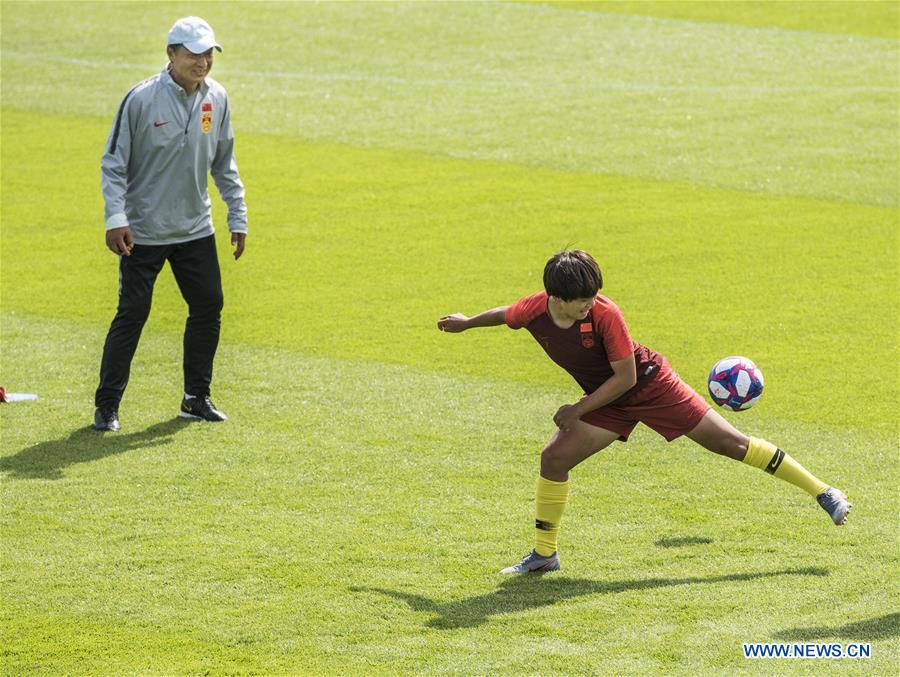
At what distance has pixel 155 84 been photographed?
30.5ft

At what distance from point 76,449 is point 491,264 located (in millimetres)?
5621

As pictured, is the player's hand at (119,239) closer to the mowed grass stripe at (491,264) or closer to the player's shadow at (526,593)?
the mowed grass stripe at (491,264)

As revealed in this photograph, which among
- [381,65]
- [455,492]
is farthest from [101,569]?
[381,65]

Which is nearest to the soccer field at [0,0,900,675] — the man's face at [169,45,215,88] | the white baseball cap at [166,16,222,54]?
the man's face at [169,45,215,88]

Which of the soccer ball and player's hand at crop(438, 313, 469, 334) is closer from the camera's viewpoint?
player's hand at crop(438, 313, 469, 334)

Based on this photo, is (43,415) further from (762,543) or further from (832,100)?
(832,100)

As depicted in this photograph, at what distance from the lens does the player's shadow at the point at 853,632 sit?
638 cm

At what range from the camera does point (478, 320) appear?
734 centimetres

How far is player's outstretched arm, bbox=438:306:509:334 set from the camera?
729 cm

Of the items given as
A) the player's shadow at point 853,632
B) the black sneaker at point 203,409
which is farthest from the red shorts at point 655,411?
the black sneaker at point 203,409

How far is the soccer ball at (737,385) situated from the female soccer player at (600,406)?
0.90m

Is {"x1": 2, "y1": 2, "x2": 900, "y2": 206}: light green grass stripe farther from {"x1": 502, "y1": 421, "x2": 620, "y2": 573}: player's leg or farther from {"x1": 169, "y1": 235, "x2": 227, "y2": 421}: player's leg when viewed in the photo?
{"x1": 502, "y1": 421, "x2": 620, "y2": 573}: player's leg

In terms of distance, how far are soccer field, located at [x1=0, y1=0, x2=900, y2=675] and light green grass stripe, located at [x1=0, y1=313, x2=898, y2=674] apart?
0.02 metres

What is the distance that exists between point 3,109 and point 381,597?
53.8 feet
